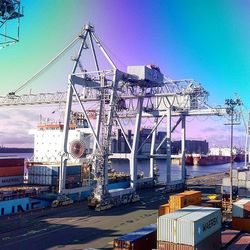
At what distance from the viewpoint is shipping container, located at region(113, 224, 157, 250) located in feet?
92.2

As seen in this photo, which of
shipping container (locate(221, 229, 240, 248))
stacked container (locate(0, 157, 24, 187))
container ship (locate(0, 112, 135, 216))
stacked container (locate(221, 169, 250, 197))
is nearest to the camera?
shipping container (locate(221, 229, 240, 248))

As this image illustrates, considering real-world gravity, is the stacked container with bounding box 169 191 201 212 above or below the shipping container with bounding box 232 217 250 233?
above

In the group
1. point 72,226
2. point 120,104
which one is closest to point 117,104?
point 120,104

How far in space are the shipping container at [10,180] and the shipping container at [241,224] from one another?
105ft

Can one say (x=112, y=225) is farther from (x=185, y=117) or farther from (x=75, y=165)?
(x=185, y=117)

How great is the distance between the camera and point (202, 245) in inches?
1091

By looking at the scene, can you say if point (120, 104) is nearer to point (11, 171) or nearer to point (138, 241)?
point (11, 171)

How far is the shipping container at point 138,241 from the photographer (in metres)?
28.1

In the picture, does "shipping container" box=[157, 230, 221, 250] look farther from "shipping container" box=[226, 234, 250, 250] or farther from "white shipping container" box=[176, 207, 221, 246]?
"shipping container" box=[226, 234, 250, 250]

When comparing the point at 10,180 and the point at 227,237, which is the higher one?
the point at 10,180

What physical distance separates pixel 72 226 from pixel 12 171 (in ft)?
65.0

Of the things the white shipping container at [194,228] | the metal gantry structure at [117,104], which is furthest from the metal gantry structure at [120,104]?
the white shipping container at [194,228]

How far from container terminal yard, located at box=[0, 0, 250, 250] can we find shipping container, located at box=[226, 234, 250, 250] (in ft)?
0.27

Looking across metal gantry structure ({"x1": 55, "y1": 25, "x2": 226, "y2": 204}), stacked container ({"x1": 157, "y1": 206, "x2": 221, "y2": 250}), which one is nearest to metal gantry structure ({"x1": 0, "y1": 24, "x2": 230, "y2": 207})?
metal gantry structure ({"x1": 55, "y1": 25, "x2": 226, "y2": 204})
